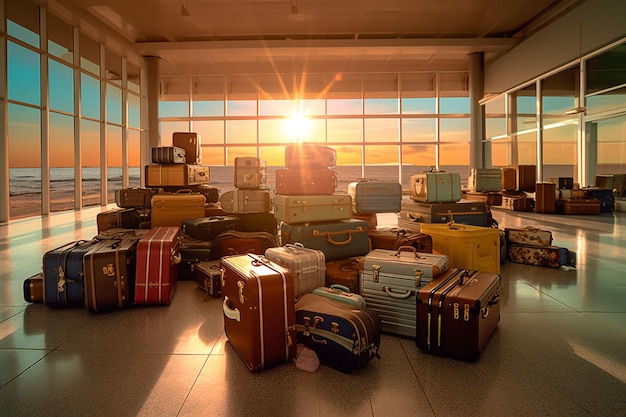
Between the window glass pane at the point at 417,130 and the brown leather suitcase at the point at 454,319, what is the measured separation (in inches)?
635

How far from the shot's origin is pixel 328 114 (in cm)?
1786

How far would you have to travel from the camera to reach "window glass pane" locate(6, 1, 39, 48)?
938cm

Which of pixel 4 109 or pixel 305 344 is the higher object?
pixel 4 109

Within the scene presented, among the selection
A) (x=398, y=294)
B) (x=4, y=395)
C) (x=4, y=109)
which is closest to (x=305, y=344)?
(x=398, y=294)

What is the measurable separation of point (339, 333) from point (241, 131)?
16633 mm

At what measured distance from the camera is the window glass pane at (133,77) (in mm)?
15648

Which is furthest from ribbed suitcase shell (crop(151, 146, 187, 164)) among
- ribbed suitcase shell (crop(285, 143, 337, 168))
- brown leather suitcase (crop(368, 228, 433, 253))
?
brown leather suitcase (crop(368, 228, 433, 253))

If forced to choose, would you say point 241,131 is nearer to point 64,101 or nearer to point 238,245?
point 64,101

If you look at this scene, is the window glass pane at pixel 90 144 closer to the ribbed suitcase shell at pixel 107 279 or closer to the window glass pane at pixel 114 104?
the window glass pane at pixel 114 104

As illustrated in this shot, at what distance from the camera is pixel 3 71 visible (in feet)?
28.9

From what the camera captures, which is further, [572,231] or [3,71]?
[3,71]

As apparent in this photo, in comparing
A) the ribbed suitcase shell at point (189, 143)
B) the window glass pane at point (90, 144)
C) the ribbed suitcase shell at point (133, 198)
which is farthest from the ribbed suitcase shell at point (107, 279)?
the window glass pane at point (90, 144)

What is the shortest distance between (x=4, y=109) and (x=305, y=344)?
390 inches

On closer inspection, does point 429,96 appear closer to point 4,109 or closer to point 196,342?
point 4,109
